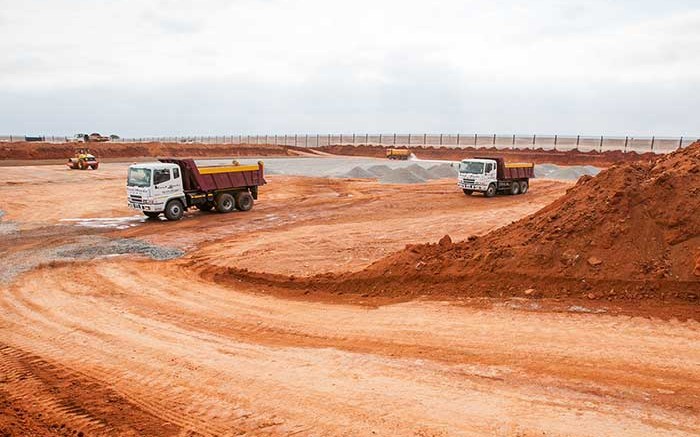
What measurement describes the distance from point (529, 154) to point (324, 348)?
6231 centimetres

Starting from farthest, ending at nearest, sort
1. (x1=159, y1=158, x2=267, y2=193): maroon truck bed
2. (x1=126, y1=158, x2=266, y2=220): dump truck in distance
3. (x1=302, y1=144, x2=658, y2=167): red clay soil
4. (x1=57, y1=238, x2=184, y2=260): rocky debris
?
(x1=302, y1=144, x2=658, y2=167): red clay soil
(x1=159, y1=158, x2=267, y2=193): maroon truck bed
(x1=126, y1=158, x2=266, y2=220): dump truck in distance
(x1=57, y1=238, x2=184, y2=260): rocky debris

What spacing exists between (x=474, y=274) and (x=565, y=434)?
5.25 m

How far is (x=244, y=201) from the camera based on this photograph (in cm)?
2327

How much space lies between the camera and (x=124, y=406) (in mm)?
5922

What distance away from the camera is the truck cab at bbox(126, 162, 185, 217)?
1953 centimetres

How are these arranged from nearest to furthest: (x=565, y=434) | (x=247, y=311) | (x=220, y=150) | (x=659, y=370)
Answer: (x=565, y=434), (x=659, y=370), (x=247, y=311), (x=220, y=150)

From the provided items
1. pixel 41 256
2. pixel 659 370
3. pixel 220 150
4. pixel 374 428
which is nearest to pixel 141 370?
pixel 374 428

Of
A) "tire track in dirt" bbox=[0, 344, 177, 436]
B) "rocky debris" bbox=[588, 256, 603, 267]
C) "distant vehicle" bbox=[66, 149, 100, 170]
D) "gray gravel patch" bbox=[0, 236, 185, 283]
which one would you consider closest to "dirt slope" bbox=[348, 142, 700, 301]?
"rocky debris" bbox=[588, 256, 603, 267]

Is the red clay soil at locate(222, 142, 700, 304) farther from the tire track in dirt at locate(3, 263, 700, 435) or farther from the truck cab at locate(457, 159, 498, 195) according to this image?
the truck cab at locate(457, 159, 498, 195)

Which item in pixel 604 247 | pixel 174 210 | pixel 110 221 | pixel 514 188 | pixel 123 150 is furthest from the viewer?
pixel 123 150

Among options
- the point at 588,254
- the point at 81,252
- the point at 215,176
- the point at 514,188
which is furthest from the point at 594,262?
the point at 514,188

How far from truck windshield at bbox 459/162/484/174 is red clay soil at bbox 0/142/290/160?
157 ft

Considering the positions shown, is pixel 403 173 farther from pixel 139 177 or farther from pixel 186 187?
pixel 139 177

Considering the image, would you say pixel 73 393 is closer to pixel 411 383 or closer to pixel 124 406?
pixel 124 406
